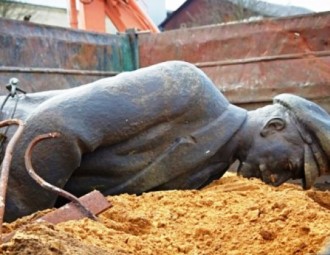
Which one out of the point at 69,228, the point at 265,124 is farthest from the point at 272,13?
the point at 69,228

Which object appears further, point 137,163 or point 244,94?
point 244,94

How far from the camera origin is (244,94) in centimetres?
524

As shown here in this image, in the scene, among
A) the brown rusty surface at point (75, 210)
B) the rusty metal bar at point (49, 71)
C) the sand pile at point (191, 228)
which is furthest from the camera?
the rusty metal bar at point (49, 71)

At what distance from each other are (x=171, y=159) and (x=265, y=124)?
439 millimetres

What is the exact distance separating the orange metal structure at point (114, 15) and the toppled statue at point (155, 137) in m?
3.96

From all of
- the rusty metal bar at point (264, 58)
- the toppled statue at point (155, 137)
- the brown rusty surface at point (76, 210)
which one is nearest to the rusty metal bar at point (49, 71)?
the rusty metal bar at point (264, 58)

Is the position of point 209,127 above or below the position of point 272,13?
above

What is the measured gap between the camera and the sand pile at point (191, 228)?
167cm

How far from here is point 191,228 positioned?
2.16 m

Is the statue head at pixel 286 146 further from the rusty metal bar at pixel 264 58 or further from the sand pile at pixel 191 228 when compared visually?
the rusty metal bar at pixel 264 58

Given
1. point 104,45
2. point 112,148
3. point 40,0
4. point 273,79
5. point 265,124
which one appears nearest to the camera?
point 112,148

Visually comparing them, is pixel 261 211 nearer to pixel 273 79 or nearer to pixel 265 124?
pixel 265 124

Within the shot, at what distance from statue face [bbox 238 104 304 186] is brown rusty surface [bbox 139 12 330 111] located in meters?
1.83

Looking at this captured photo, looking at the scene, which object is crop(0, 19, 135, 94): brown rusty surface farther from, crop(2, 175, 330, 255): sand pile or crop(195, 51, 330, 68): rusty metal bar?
crop(2, 175, 330, 255): sand pile
